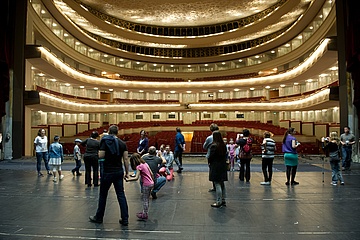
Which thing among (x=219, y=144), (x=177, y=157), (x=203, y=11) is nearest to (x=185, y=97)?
(x=203, y=11)

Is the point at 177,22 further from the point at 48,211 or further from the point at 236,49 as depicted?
the point at 48,211

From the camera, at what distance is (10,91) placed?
18.0 meters

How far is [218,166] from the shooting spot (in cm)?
622

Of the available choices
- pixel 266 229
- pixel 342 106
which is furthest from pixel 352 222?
pixel 342 106

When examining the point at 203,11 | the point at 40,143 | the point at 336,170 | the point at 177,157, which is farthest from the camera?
the point at 203,11

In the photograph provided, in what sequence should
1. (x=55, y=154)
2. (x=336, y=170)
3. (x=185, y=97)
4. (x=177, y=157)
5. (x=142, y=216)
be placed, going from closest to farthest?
1. (x=142, y=216)
2. (x=336, y=170)
3. (x=55, y=154)
4. (x=177, y=157)
5. (x=185, y=97)

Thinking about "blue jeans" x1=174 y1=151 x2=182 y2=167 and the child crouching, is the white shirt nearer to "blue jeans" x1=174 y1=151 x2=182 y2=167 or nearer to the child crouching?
the child crouching

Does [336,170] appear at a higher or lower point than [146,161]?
lower

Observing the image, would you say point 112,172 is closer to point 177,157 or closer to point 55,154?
point 55,154

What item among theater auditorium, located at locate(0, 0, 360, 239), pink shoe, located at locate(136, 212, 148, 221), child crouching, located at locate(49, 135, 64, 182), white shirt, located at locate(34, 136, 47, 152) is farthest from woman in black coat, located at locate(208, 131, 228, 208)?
white shirt, located at locate(34, 136, 47, 152)

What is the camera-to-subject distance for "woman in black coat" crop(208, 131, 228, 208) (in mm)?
6172

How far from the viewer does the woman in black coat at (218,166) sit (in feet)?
20.2

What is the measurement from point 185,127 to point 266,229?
105 feet

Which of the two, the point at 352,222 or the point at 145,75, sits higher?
the point at 145,75
